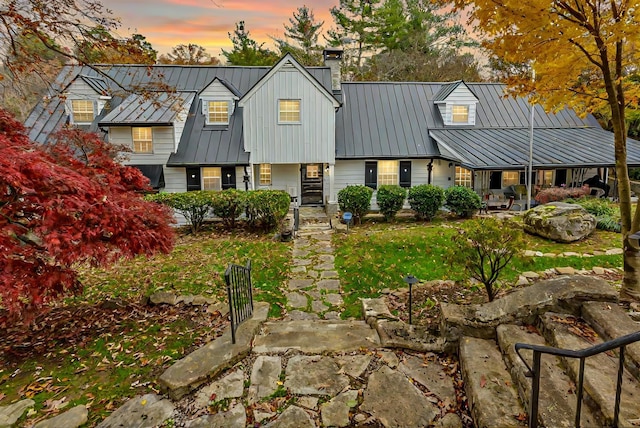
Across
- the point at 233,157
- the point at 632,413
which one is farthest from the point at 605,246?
the point at 233,157

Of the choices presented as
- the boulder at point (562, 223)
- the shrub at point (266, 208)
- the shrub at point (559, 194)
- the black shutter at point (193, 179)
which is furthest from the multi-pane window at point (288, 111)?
the shrub at point (559, 194)

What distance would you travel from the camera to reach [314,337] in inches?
197

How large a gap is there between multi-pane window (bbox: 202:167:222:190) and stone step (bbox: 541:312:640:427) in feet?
45.4

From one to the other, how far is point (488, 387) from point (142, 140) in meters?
15.5

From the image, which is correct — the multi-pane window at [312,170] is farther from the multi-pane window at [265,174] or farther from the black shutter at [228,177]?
the black shutter at [228,177]

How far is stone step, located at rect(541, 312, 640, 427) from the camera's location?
278 centimetres

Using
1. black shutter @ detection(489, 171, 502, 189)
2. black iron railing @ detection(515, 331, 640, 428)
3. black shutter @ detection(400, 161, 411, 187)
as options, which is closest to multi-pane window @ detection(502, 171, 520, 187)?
black shutter @ detection(489, 171, 502, 189)

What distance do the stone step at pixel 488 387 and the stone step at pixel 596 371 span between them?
559 millimetres

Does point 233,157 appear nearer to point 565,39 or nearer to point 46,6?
point 46,6

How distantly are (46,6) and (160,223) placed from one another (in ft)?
10.8

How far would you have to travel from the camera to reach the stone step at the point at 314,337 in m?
4.67

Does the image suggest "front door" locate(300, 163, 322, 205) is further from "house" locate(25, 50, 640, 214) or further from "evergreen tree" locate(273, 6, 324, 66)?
"evergreen tree" locate(273, 6, 324, 66)

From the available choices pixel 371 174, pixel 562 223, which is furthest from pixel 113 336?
pixel 371 174

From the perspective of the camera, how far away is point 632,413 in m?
2.72
